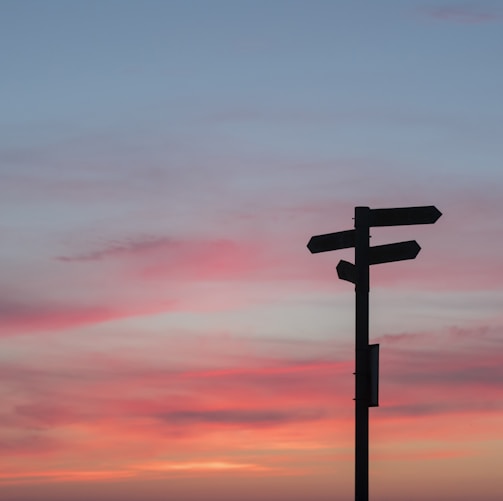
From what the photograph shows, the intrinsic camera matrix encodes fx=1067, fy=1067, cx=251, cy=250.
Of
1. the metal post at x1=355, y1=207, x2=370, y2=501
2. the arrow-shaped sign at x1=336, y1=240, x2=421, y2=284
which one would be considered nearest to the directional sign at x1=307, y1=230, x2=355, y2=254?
the metal post at x1=355, y1=207, x2=370, y2=501

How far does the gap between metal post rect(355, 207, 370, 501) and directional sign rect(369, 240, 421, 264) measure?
15cm

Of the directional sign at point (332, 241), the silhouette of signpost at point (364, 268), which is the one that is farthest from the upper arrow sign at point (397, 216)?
the directional sign at point (332, 241)

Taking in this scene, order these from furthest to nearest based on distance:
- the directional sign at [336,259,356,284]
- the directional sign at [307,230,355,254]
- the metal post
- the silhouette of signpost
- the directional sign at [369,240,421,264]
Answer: the directional sign at [307,230,355,254] → the directional sign at [336,259,356,284] → the directional sign at [369,240,421,264] → the silhouette of signpost → the metal post

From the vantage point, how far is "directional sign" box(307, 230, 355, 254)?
15883 mm

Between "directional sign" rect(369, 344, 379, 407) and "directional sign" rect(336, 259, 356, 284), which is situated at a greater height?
"directional sign" rect(336, 259, 356, 284)

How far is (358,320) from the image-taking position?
50.9ft

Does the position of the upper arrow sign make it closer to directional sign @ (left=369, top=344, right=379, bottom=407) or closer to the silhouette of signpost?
the silhouette of signpost

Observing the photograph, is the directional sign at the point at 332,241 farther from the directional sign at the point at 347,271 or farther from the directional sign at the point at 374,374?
the directional sign at the point at 374,374

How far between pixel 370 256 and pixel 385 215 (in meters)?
0.66

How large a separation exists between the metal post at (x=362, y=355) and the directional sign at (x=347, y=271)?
0.23 feet

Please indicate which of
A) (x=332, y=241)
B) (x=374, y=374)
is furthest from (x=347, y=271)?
(x=374, y=374)

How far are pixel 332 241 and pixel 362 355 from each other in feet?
6.02

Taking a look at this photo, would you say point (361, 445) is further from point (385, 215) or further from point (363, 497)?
point (385, 215)

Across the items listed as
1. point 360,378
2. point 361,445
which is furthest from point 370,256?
point 361,445
